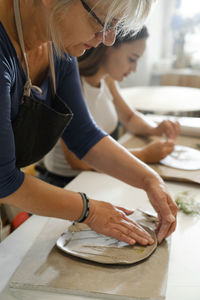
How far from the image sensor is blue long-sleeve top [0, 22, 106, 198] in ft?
2.26

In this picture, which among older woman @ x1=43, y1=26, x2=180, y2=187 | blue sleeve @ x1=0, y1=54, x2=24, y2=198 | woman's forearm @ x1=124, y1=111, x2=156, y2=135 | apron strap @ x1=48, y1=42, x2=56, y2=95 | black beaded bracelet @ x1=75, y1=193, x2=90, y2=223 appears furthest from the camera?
woman's forearm @ x1=124, y1=111, x2=156, y2=135

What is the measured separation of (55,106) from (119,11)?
1.24 feet

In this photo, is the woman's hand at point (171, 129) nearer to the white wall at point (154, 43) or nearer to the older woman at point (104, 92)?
the older woman at point (104, 92)

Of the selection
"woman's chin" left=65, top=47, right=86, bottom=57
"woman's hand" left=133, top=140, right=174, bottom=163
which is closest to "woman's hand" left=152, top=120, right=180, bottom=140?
"woman's hand" left=133, top=140, right=174, bottom=163

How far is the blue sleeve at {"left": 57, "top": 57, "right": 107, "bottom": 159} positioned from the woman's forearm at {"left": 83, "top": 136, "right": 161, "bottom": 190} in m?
0.03

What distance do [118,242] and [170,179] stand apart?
0.45m

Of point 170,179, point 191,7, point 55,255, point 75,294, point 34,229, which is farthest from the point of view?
point 191,7

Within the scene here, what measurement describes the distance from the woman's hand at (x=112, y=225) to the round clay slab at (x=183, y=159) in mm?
511

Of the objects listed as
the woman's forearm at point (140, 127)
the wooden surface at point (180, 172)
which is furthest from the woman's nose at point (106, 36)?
the woman's forearm at point (140, 127)

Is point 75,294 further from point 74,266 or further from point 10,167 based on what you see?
point 10,167

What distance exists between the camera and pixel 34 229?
3.13ft

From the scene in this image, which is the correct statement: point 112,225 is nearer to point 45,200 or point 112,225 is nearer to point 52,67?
point 45,200

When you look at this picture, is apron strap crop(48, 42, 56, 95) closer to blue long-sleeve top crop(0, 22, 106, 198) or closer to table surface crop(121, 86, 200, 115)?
blue long-sleeve top crop(0, 22, 106, 198)

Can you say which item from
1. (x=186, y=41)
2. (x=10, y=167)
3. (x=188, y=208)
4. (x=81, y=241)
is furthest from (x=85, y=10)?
(x=186, y=41)
